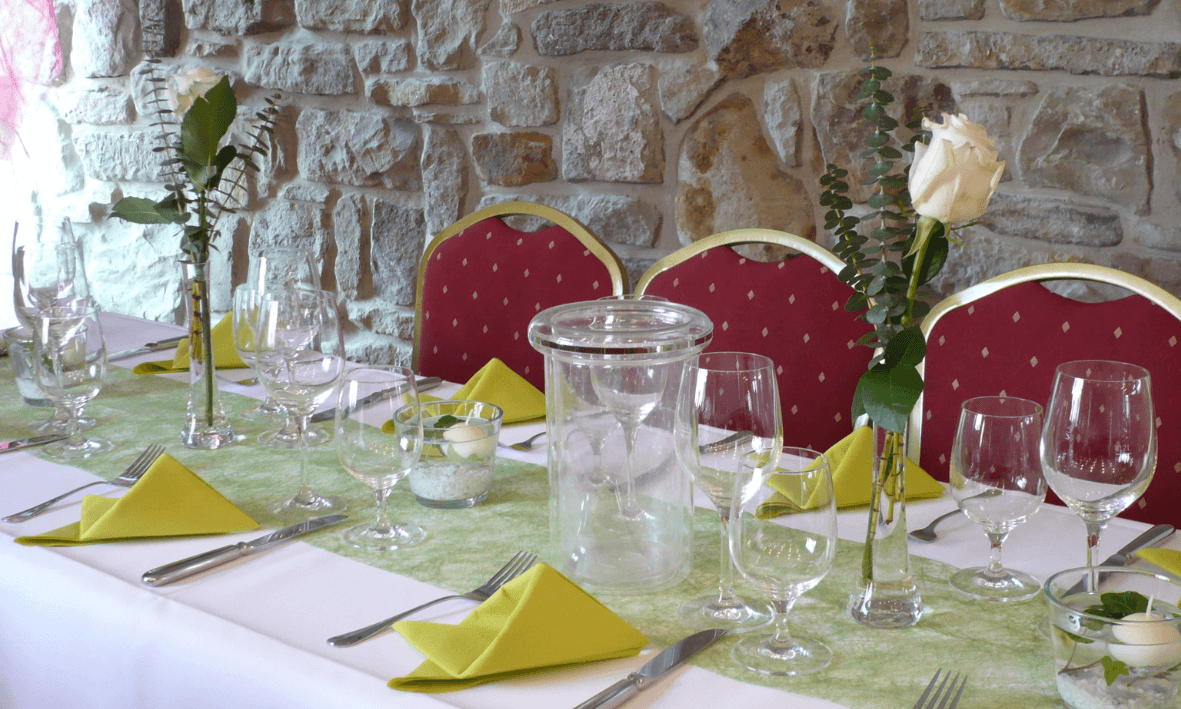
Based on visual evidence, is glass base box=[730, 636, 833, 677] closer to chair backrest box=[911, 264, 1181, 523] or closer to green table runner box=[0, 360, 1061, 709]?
green table runner box=[0, 360, 1061, 709]

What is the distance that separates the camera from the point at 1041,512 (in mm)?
1066

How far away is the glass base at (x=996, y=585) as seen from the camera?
34.3 inches

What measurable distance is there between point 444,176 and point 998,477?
1.80 m

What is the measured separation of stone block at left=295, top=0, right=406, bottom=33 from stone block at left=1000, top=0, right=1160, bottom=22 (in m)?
1.40

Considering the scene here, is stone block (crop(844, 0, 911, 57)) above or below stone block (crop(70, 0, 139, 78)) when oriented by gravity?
below

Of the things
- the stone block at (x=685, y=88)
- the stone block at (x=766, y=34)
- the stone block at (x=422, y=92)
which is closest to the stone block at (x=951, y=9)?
the stone block at (x=766, y=34)

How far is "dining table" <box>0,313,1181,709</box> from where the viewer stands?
2.42 ft

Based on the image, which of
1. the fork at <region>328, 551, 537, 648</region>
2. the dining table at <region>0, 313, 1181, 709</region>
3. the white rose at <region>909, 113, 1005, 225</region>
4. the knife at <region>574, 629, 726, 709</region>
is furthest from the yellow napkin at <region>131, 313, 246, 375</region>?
the white rose at <region>909, 113, 1005, 225</region>

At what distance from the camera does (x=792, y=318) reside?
1593mm

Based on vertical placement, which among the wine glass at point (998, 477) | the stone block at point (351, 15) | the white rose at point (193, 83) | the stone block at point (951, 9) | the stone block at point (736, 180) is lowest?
the wine glass at point (998, 477)

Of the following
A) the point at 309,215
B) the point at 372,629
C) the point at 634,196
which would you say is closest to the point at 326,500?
the point at 372,629

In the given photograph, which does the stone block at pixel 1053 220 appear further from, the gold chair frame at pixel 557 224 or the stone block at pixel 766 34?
the gold chair frame at pixel 557 224

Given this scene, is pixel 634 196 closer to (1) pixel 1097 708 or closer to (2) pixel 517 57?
(2) pixel 517 57

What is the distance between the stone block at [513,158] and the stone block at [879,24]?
73 centimetres
